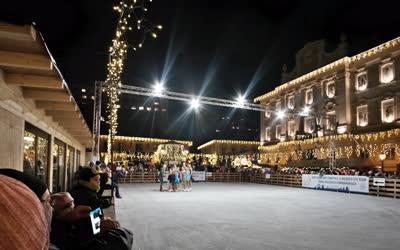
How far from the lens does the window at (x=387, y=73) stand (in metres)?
35.5

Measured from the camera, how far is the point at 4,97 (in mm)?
5363

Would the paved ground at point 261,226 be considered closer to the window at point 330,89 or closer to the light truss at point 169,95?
the light truss at point 169,95

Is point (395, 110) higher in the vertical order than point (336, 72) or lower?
lower

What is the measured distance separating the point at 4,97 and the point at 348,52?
41671 millimetres

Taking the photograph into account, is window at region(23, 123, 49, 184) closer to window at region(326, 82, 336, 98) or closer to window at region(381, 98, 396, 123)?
window at region(381, 98, 396, 123)

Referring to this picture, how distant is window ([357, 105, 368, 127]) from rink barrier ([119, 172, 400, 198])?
43.7 feet

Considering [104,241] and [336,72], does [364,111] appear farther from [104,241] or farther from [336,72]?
[104,241]

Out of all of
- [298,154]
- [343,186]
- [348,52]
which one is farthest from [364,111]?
[343,186]

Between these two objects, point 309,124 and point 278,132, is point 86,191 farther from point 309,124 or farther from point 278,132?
point 278,132

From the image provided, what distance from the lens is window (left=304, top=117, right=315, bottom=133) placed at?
4566cm

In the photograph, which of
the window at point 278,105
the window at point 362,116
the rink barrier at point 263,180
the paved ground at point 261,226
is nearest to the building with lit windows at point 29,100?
the paved ground at point 261,226

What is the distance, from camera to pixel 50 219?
157 centimetres

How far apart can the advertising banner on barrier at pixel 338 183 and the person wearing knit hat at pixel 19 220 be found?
23733 mm

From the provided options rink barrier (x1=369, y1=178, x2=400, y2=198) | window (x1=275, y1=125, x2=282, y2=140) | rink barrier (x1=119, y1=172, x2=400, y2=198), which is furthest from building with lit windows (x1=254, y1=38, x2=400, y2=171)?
rink barrier (x1=369, y1=178, x2=400, y2=198)
